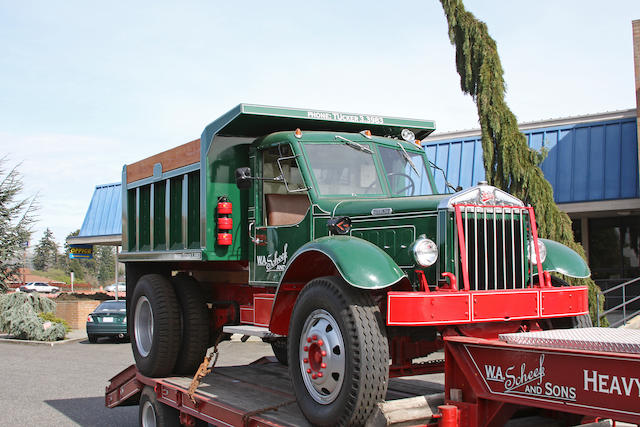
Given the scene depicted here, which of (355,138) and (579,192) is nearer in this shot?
(355,138)

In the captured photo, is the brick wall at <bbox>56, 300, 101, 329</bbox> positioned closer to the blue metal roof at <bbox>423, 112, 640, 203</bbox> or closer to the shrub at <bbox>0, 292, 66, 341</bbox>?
the shrub at <bbox>0, 292, 66, 341</bbox>

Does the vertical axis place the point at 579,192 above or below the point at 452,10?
below

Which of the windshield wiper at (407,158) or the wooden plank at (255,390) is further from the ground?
the windshield wiper at (407,158)

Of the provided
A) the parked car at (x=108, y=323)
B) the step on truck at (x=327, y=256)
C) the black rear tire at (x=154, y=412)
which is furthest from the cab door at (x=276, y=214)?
the parked car at (x=108, y=323)

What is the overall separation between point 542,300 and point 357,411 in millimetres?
1552

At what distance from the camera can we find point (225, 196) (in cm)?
654

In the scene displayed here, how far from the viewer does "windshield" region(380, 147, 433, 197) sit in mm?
6137

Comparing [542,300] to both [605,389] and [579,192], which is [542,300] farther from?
[579,192]

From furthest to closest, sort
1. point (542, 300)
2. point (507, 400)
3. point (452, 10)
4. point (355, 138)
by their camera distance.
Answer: point (452, 10)
point (355, 138)
point (542, 300)
point (507, 400)

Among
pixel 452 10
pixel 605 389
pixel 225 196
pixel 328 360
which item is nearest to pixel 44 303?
pixel 452 10

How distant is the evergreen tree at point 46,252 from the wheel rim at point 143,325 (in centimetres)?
8135

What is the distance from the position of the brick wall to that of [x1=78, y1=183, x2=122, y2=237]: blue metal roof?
172 inches

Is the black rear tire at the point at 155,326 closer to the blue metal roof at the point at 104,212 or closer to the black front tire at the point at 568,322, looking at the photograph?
the black front tire at the point at 568,322

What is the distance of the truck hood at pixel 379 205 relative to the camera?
16.2 ft
